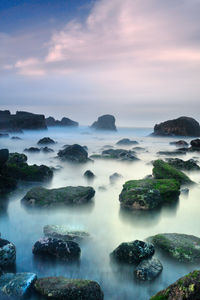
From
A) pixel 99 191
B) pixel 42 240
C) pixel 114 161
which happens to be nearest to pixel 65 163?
pixel 114 161

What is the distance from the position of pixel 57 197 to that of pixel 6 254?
3928 mm

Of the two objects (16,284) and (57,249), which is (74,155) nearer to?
(57,249)

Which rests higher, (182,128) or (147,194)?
(182,128)

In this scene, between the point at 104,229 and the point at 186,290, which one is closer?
the point at 186,290

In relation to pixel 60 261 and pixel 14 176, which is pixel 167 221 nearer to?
pixel 60 261

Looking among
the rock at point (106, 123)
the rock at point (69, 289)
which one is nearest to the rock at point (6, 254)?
the rock at point (69, 289)

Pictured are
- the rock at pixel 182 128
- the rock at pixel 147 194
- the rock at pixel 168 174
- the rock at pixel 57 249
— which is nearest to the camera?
the rock at pixel 57 249

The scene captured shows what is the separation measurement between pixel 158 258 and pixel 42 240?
2.65 m

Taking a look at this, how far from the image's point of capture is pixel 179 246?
5.71 metres

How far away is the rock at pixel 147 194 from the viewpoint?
8648mm

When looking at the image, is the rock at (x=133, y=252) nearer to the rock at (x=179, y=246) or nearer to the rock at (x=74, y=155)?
the rock at (x=179, y=246)

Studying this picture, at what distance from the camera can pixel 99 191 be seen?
36.9 ft

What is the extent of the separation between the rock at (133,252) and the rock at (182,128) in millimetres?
63029

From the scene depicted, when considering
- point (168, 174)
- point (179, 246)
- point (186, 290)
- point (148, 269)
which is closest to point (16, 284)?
point (148, 269)
